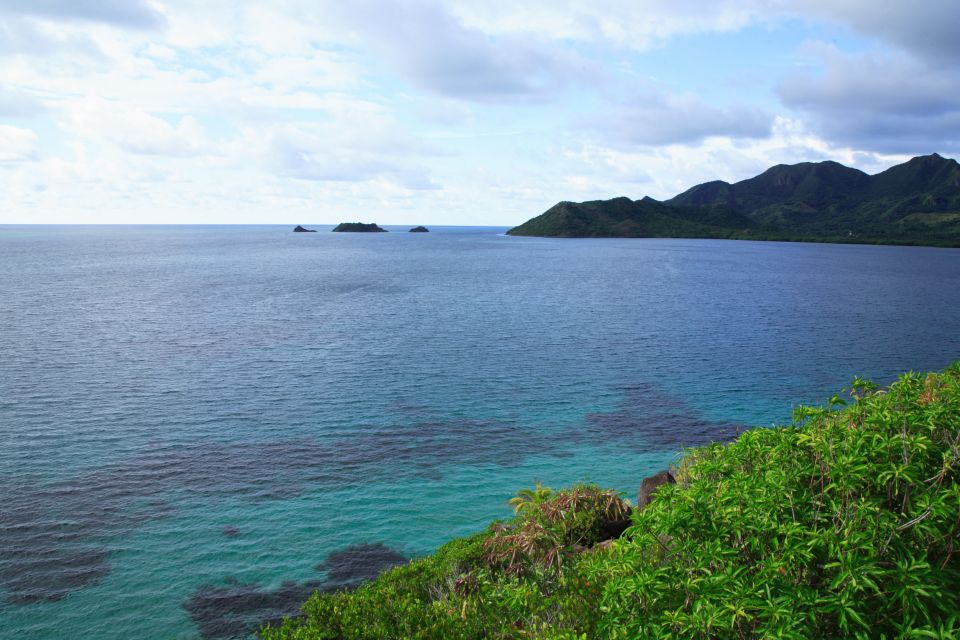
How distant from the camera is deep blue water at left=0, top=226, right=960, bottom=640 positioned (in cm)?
2509

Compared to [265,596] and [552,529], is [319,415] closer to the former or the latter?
[265,596]

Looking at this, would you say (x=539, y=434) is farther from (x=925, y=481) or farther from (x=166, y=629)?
(x=925, y=481)

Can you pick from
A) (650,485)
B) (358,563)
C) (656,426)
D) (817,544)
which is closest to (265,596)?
(358,563)

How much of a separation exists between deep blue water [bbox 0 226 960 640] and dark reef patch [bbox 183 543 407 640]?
0.11 m

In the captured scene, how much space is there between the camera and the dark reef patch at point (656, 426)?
38981 mm

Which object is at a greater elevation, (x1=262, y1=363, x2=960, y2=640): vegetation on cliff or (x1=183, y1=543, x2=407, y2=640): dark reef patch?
(x1=262, y1=363, x2=960, y2=640): vegetation on cliff

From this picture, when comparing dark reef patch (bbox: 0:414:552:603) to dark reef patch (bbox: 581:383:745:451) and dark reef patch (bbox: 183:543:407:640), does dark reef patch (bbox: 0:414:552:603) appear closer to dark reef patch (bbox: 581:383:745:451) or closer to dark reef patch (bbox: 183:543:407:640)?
dark reef patch (bbox: 581:383:745:451)

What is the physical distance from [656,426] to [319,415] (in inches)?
940

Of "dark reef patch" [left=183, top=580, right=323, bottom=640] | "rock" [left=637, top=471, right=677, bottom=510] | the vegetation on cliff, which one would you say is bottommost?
"dark reef patch" [left=183, top=580, right=323, bottom=640]

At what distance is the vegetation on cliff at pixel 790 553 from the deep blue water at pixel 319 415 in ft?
45.4

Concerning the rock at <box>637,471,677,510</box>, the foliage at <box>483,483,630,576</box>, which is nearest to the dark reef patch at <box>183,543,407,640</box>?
the foliage at <box>483,483,630,576</box>

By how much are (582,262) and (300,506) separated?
526 feet

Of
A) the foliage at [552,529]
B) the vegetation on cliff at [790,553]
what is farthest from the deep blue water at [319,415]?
the vegetation on cliff at [790,553]

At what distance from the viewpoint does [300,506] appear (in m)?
29.9
